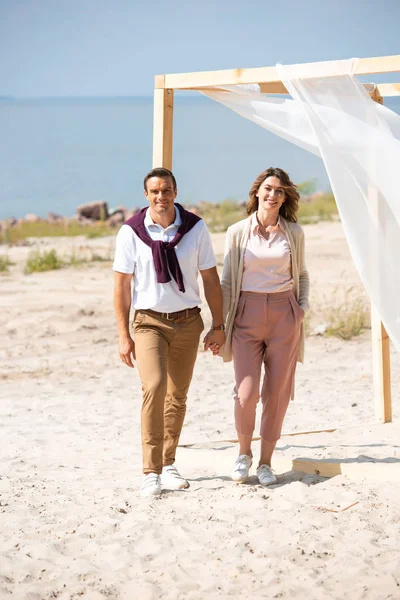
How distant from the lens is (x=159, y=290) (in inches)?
179

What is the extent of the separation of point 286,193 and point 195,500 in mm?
1638

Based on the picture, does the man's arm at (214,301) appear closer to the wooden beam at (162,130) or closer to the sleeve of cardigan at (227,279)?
the sleeve of cardigan at (227,279)

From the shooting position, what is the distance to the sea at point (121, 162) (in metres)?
47.5

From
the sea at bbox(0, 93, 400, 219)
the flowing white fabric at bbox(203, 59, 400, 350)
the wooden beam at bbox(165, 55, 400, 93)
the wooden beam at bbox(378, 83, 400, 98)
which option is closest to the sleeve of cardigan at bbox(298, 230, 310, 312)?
the flowing white fabric at bbox(203, 59, 400, 350)

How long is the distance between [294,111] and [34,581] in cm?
277

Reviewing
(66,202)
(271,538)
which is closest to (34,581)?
(271,538)

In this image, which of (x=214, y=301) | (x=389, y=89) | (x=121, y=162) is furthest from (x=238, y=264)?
(x=121, y=162)

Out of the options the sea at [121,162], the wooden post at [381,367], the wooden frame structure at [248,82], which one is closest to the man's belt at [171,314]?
the wooden frame structure at [248,82]

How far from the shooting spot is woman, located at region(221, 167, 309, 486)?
4656 mm

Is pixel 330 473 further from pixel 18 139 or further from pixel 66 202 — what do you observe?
pixel 18 139

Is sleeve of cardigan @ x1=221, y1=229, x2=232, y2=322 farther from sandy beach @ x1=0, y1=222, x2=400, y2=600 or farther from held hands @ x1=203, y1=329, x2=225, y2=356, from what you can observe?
sandy beach @ x1=0, y1=222, x2=400, y2=600

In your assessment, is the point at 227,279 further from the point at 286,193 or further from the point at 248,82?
the point at 248,82

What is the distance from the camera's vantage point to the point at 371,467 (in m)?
5.01

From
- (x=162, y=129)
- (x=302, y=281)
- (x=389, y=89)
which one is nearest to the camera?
(x=302, y=281)
